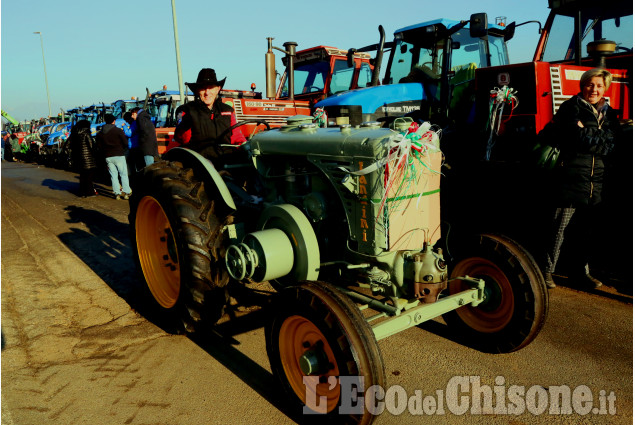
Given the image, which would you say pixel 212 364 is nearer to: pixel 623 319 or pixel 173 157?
pixel 173 157

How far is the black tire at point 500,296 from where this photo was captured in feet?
9.20

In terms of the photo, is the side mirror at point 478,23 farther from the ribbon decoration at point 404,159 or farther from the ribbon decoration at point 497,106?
the ribbon decoration at point 404,159

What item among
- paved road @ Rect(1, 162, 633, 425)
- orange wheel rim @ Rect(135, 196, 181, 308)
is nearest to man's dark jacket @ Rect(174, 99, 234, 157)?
orange wheel rim @ Rect(135, 196, 181, 308)

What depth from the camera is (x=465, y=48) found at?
6.69m

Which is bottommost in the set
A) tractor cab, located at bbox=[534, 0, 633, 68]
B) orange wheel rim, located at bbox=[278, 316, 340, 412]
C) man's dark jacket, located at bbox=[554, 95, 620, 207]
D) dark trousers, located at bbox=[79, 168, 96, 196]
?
orange wheel rim, located at bbox=[278, 316, 340, 412]

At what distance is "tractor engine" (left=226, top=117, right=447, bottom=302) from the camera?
8.14 feet

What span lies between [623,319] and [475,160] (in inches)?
87.8

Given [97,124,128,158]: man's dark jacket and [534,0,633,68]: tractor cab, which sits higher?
[534,0,633,68]: tractor cab

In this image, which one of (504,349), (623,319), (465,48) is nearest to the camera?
(504,349)

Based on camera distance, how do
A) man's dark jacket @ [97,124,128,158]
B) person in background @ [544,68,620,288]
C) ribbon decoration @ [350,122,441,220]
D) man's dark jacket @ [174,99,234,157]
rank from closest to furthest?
ribbon decoration @ [350,122,441,220]
person in background @ [544,68,620,288]
man's dark jacket @ [174,99,234,157]
man's dark jacket @ [97,124,128,158]

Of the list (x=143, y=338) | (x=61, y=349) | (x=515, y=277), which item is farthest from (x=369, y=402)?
(x=61, y=349)

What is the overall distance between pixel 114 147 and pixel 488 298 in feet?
28.7

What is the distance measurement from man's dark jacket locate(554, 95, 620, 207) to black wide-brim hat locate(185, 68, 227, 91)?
2.91 meters

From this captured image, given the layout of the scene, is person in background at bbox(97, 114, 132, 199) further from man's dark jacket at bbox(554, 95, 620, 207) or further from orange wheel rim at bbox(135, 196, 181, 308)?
man's dark jacket at bbox(554, 95, 620, 207)
